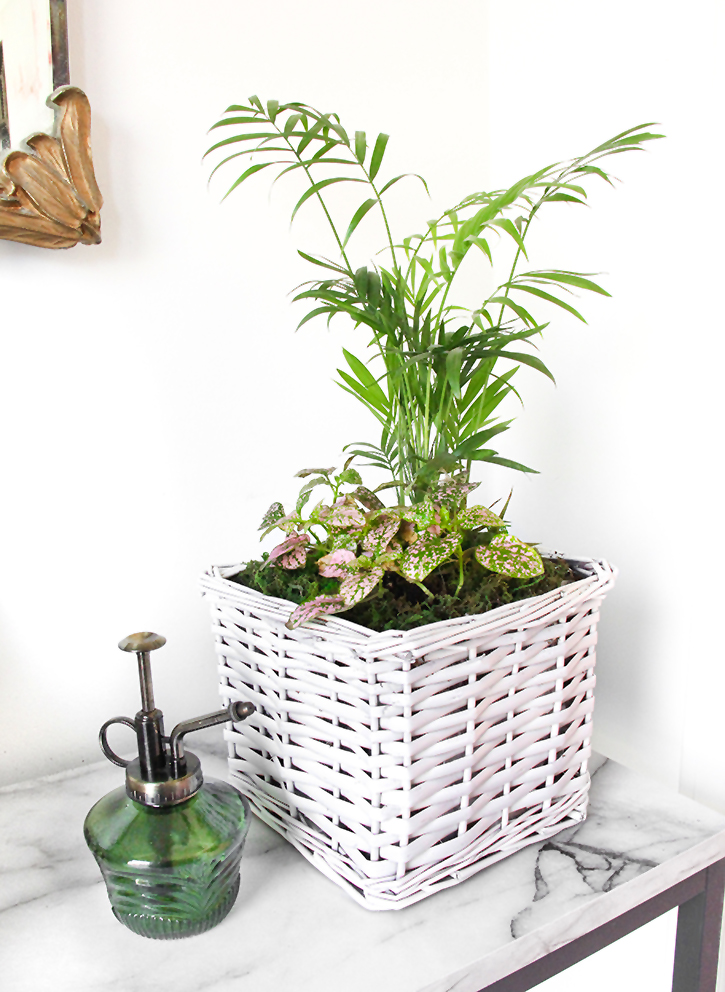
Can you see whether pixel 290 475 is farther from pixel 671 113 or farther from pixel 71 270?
pixel 671 113

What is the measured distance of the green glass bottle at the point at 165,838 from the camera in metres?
0.61

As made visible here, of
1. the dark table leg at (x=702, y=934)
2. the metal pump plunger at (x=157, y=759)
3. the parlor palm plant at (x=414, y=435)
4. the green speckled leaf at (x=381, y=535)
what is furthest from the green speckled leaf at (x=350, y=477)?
the dark table leg at (x=702, y=934)

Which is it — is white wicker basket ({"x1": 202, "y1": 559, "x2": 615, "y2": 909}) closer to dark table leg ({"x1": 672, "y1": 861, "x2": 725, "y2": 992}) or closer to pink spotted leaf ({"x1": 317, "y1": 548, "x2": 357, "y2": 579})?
pink spotted leaf ({"x1": 317, "y1": 548, "x2": 357, "y2": 579})

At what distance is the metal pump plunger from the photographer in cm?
64

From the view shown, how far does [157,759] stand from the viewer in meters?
0.66

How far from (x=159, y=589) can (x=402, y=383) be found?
1.48ft

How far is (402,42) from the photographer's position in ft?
3.51

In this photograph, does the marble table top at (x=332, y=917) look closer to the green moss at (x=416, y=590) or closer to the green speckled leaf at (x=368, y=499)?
the green moss at (x=416, y=590)

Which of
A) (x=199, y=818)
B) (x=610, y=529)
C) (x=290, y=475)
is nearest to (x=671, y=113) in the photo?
(x=610, y=529)

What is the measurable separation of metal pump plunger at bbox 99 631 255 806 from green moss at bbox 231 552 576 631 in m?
0.13

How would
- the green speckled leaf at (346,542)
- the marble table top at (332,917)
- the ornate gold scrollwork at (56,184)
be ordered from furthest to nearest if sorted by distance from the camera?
the ornate gold scrollwork at (56,184) → the green speckled leaf at (346,542) → the marble table top at (332,917)

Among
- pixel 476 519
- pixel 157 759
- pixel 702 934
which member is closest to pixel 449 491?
pixel 476 519

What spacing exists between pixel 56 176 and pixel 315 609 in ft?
1.93

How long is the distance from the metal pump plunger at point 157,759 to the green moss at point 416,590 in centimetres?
13
